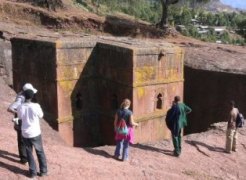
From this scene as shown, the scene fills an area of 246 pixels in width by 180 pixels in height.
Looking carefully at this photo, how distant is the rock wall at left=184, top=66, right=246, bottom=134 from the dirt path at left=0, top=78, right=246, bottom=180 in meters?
5.65

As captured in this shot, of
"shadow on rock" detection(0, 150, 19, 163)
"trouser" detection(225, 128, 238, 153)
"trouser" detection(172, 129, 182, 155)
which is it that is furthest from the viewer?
"trouser" detection(225, 128, 238, 153)

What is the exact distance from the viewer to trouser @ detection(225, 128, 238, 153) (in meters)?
10.4

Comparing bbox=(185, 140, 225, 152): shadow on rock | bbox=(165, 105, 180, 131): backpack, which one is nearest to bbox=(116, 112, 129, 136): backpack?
bbox=(165, 105, 180, 131): backpack

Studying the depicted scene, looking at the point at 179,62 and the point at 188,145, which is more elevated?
Result: the point at 179,62

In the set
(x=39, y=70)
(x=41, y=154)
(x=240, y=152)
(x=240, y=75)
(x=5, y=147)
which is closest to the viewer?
(x=41, y=154)

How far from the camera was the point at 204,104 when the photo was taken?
705 inches

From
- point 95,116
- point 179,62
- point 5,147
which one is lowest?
point 95,116

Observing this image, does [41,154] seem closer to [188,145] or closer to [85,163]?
[85,163]

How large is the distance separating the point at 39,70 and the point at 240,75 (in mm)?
7211

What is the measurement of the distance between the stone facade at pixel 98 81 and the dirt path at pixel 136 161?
3397mm

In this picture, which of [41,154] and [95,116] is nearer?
[41,154]

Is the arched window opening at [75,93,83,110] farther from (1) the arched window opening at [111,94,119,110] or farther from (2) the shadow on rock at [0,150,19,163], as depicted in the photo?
(2) the shadow on rock at [0,150,19,163]

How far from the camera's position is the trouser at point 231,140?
10445mm

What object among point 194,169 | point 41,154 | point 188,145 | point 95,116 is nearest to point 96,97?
point 95,116
